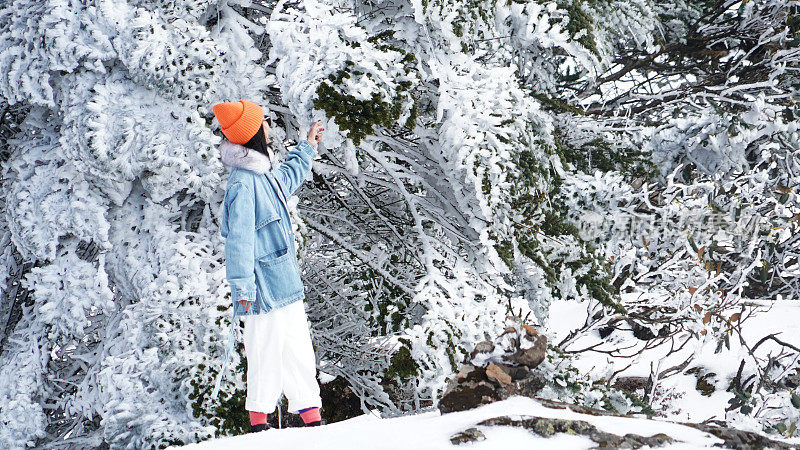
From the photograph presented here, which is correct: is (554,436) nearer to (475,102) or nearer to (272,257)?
(272,257)

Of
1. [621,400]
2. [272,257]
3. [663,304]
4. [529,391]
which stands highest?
[272,257]

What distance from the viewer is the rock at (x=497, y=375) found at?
11.1ft

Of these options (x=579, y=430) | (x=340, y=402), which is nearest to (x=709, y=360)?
(x=340, y=402)

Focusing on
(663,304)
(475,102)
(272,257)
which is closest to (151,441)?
(272,257)

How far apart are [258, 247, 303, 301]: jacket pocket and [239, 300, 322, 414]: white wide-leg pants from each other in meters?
0.07

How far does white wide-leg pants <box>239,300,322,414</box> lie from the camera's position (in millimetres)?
3617

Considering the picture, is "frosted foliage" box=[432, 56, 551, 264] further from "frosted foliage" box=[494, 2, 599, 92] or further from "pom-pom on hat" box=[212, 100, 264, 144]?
"pom-pom on hat" box=[212, 100, 264, 144]

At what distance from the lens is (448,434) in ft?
9.01

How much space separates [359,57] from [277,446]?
6.60ft

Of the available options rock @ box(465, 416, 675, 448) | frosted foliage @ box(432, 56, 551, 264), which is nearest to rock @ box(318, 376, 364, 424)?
frosted foliage @ box(432, 56, 551, 264)

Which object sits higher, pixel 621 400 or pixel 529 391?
pixel 529 391

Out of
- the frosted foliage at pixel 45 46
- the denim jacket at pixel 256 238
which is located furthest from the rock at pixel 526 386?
the frosted foliage at pixel 45 46

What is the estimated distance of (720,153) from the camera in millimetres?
6805

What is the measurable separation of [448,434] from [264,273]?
1299 millimetres
